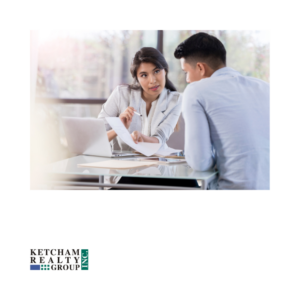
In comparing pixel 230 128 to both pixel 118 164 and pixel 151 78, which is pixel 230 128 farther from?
pixel 151 78

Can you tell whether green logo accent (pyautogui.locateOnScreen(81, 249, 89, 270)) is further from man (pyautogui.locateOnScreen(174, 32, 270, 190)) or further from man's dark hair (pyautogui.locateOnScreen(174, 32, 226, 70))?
man's dark hair (pyautogui.locateOnScreen(174, 32, 226, 70))

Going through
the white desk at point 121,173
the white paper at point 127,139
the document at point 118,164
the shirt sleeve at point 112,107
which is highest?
the shirt sleeve at point 112,107

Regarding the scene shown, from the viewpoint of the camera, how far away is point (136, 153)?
1.65 meters

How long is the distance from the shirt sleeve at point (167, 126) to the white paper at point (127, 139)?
42 centimetres

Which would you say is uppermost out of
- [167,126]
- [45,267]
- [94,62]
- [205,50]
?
[94,62]

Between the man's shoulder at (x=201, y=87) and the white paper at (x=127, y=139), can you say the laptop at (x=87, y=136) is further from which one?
the man's shoulder at (x=201, y=87)

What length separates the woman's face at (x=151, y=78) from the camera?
7.00ft

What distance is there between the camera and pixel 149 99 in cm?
227

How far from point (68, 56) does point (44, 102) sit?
47 cm

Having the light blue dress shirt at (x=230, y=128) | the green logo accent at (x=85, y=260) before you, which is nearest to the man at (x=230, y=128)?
the light blue dress shirt at (x=230, y=128)

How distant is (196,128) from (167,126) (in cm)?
101

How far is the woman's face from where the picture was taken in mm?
2133

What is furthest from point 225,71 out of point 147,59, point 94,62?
point 94,62

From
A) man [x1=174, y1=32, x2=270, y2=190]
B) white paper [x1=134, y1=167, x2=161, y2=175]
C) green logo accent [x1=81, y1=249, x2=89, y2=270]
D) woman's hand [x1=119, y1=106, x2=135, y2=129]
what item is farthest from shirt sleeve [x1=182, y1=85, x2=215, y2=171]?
woman's hand [x1=119, y1=106, x2=135, y2=129]
